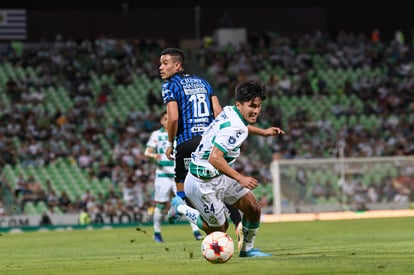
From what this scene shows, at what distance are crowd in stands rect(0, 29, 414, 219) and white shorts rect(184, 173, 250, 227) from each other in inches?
830

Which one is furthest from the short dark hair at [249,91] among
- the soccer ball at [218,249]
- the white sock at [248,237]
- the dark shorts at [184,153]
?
the dark shorts at [184,153]

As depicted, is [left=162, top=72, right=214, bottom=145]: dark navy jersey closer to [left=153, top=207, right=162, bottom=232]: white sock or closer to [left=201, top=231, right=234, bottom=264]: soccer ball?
[left=201, top=231, right=234, bottom=264]: soccer ball

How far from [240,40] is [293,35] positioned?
9.41ft

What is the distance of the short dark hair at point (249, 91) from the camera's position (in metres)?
11.0

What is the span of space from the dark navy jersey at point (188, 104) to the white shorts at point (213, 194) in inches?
65.1

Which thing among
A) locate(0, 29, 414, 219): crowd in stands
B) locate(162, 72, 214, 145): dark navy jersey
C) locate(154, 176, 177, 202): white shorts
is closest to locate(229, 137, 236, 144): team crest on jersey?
locate(162, 72, 214, 145): dark navy jersey

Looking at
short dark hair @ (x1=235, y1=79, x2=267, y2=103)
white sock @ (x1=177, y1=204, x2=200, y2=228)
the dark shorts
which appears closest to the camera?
short dark hair @ (x1=235, y1=79, x2=267, y2=103)

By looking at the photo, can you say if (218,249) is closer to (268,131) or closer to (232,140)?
(232,140)

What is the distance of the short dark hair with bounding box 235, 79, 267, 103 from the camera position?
36.0ft

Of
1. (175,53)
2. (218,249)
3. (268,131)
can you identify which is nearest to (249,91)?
(268,131)

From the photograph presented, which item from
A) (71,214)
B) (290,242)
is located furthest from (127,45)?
(290,242)

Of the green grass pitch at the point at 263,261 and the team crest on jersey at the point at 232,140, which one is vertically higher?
the team crest on jersey at the point at 232,140

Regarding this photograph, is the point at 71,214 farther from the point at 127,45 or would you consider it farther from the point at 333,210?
the point at 127,45

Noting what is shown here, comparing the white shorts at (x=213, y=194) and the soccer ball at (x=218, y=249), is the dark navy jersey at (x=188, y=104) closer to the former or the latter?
the white shorts at (x=213, y=194)
